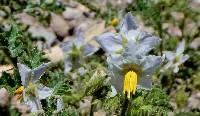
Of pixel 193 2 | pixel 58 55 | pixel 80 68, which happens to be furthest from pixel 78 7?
pixel 80 68

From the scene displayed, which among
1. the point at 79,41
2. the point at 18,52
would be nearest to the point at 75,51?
the point at 79,41

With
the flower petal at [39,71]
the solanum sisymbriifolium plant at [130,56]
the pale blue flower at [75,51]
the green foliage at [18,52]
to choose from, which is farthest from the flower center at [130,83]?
the pale blue flower at [75,51]

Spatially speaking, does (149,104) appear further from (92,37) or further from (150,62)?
(92,37)

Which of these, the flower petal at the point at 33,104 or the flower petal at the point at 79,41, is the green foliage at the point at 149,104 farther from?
the flower petal at the point at 79,41

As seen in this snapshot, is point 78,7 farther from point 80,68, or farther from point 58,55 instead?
point 80,68

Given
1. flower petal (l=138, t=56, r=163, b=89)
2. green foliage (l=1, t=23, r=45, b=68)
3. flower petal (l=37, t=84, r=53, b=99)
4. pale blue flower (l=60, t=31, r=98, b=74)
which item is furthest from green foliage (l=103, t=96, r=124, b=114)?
pale blue flower (l=60, t=31, r=98, b=74)

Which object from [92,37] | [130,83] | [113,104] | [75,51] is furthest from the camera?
[92,37]

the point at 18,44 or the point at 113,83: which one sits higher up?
the point at 18,44
